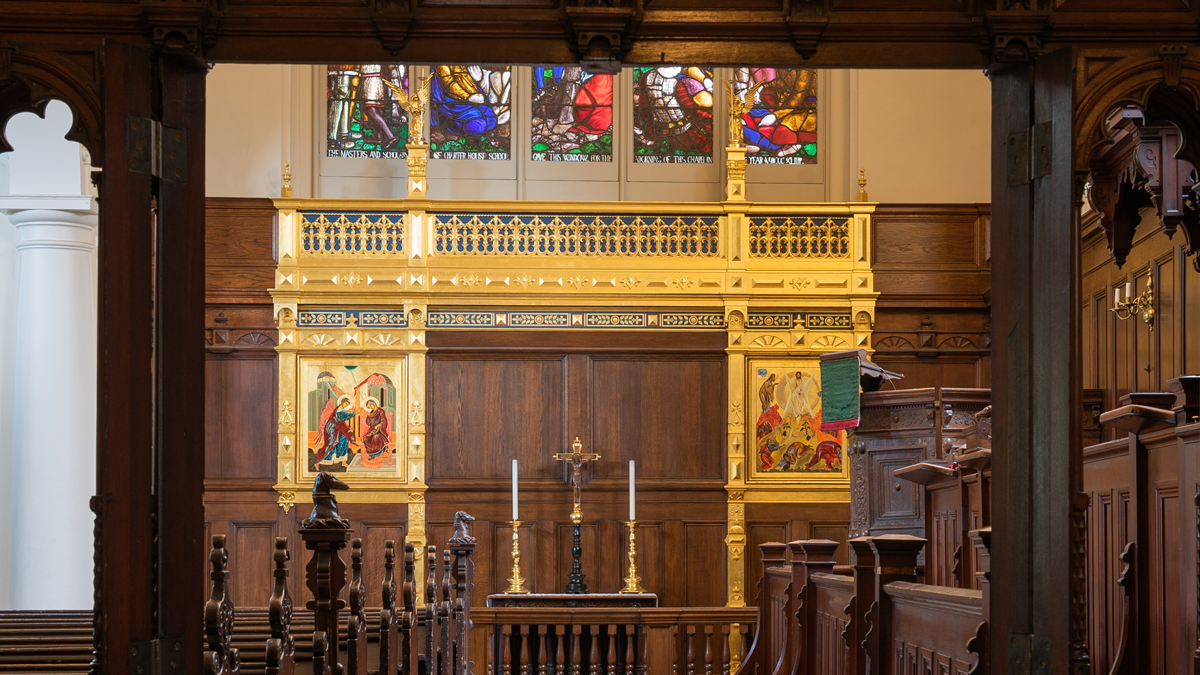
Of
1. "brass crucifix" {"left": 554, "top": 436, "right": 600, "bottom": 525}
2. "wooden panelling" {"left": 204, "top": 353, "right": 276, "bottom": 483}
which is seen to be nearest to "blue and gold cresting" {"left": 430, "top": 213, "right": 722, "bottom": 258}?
"brass crucifix" {"left": 554, "top": 436, "right": 600, "bottom": 525}

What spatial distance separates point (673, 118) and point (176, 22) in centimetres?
1008

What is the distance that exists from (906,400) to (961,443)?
34.0 inches

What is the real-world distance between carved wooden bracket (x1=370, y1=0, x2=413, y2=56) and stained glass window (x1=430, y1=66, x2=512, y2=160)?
9.53m

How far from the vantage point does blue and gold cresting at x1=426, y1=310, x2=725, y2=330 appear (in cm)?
1172

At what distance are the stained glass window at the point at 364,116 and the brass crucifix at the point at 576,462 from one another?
12.3ft

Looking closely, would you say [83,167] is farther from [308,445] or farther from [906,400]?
[906,400]

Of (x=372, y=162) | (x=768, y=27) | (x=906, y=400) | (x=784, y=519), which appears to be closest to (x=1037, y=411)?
(x=768, y=27)

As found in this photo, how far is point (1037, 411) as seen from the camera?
3.69 metres

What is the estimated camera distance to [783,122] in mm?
13523

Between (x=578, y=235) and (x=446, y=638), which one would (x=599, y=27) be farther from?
(x=578, y=235)

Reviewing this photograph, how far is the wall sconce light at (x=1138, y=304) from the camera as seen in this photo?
886 centimetres

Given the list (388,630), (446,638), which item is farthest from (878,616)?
(446,638)

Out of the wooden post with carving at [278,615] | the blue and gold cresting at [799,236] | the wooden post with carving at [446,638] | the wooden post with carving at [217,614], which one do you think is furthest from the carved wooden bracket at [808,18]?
the blue and gold cresting at [799,236]

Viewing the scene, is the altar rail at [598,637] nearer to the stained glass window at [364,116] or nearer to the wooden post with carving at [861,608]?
the wooden post with carving at [861,608]
